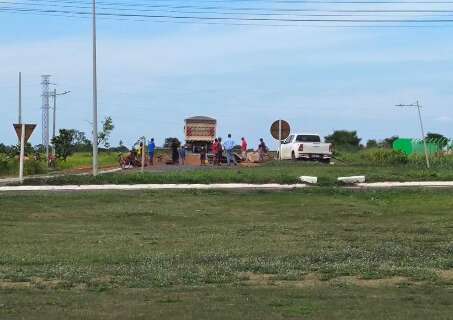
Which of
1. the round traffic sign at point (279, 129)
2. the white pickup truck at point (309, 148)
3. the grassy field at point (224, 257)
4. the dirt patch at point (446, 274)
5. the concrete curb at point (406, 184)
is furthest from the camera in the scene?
Answer: the white pickup truck at point (309, 148)

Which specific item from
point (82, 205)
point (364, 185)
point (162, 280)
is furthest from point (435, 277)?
point (364, 185)

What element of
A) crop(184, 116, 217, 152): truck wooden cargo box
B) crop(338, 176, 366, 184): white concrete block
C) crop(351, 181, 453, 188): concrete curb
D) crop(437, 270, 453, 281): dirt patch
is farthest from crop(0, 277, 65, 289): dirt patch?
crop(184, 116, 217, 152): truck wooden cargo box

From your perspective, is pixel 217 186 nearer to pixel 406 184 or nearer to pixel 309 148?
pixel 406 184

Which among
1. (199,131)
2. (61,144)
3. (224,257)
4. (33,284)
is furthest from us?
(199,131)

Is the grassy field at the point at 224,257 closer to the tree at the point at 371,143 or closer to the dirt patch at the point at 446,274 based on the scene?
the dirt patch at the point at 446,274

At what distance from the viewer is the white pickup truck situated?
44.7 m

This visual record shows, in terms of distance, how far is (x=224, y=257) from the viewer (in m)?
12.8

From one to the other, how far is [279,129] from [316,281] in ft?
92.6

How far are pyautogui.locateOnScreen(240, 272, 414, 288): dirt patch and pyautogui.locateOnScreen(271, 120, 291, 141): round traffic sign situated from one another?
1090 inches

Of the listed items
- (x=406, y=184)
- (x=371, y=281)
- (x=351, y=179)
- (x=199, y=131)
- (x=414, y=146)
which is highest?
(x=199, y=131)

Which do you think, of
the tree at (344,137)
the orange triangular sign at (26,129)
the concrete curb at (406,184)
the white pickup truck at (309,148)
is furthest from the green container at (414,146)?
the tree at (344,137)

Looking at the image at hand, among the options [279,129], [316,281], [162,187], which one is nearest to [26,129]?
[162,187]

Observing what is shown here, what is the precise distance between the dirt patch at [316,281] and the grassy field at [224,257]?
2cm

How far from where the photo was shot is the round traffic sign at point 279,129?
38.2 meters
